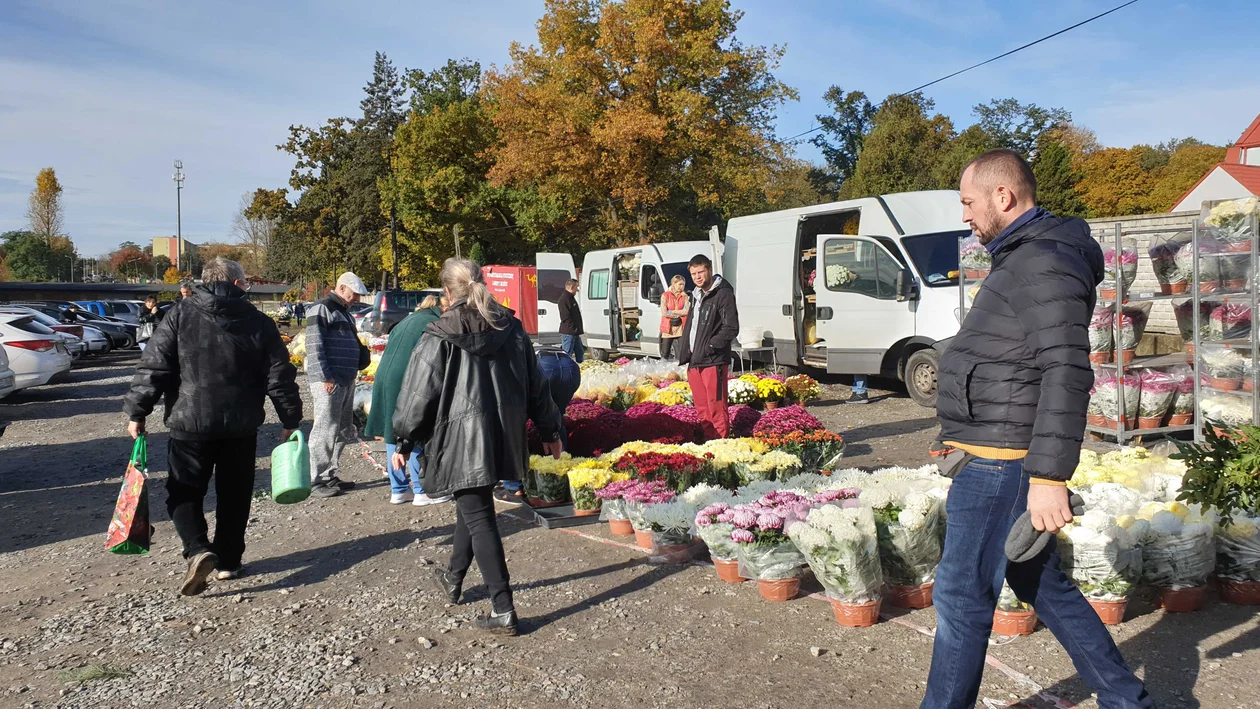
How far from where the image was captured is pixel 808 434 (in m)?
7.87

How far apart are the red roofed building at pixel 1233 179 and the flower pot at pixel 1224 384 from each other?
38.9 metres

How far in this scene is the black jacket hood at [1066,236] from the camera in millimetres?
2723

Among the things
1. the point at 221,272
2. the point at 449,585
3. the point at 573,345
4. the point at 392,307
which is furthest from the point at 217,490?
the point at 392,307

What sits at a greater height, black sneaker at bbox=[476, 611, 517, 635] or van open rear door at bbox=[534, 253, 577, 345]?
van open rear door at bbox=[534, 253, 577, 345]

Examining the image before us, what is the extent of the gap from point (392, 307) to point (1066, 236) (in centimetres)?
2639

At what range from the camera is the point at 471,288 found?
452 centimetres

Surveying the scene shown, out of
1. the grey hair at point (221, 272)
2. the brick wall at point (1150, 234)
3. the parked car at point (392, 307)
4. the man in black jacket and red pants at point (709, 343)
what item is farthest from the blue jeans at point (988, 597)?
the parked car at point (392, 307)

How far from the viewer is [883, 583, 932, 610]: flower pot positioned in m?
4.62

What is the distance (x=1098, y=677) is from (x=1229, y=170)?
52.0 meters

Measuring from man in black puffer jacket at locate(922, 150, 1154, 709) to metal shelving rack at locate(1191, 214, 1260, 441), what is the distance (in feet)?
19.7

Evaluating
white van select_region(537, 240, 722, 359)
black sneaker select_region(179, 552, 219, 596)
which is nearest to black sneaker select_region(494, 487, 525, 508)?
black sneaker select_region(179, 552, 219, 596)

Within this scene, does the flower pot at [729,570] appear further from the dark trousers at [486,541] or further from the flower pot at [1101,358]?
the flower pot at [1101,358]

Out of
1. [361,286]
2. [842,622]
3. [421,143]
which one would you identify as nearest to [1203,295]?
[842,622]

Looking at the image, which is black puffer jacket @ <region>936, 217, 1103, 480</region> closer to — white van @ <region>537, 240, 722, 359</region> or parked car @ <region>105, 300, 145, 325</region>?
white van @ <region>537, 240, 722, 359</region>
